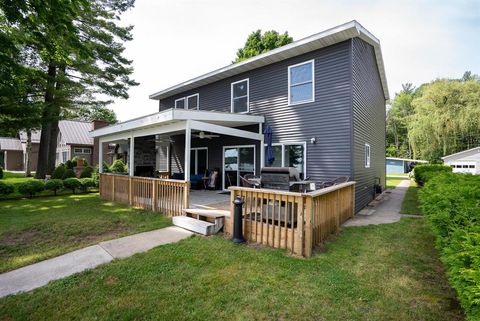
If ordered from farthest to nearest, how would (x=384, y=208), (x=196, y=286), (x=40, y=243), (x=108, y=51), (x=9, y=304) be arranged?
(x=108, y=51) < (x=384, y=208) < (x=40, y=243) < (x=196, y=286) < (x=9, y=304)

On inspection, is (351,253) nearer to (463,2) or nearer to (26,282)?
(26,282)

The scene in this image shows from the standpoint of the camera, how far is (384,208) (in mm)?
9359

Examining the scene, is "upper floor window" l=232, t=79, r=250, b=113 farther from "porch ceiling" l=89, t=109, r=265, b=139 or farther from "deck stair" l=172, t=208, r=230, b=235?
"deck stair" l=172, t=208, r=230, b=235

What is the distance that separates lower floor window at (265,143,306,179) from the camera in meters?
8.77

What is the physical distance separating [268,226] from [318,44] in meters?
6.12

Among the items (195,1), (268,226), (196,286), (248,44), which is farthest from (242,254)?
(248,44)

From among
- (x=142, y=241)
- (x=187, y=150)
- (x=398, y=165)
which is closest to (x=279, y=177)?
(x=187, y=150)

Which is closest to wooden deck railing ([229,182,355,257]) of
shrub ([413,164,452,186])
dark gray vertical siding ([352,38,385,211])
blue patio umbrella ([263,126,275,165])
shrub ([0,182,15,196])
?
dark gray vertical siding ([352,38,385,211])

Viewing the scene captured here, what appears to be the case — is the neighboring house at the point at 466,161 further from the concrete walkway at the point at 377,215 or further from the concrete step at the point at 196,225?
the concrete step at the point at 196,225

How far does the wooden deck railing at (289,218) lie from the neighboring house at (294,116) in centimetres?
231

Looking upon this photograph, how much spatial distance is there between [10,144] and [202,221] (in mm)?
42979

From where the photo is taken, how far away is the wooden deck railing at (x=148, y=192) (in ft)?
22.9

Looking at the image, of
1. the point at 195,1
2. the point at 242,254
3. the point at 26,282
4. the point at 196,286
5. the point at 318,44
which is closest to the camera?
the point at 196,286

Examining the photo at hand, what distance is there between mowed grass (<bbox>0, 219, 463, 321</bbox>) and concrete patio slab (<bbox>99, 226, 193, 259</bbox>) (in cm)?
34
